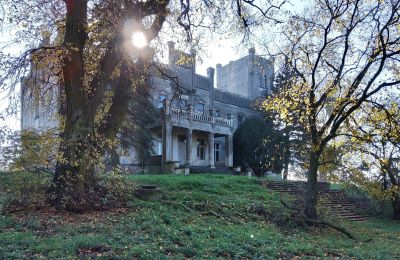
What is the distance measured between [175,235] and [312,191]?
721 cm

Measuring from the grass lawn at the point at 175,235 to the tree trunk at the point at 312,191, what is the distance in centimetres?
91

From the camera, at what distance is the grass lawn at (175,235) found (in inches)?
291

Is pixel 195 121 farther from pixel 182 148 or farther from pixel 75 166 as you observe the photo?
pixel 75 166

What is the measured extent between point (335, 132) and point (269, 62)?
401 cm

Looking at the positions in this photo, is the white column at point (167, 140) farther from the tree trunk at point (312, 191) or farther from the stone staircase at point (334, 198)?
the tree trunk at point (312, 191)

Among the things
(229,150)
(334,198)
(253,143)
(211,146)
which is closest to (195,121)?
(211,146)

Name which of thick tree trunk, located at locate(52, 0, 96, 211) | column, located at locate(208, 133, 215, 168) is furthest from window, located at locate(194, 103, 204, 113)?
thick tree trunk, located at locate(52, 0, 96, 211)

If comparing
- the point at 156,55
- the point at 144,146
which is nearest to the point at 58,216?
the point at 156,55

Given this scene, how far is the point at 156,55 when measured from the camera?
1547cm

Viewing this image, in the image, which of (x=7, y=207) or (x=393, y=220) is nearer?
(x=7, y=207)

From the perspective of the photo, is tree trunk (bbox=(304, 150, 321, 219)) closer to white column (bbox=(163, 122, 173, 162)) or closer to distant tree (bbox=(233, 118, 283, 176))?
white column (bbox=(163, 122, 173, 162))

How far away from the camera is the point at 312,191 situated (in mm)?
14562

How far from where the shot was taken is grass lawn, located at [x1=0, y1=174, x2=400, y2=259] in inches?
291

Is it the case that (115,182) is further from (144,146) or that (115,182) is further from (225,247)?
(144,146)
